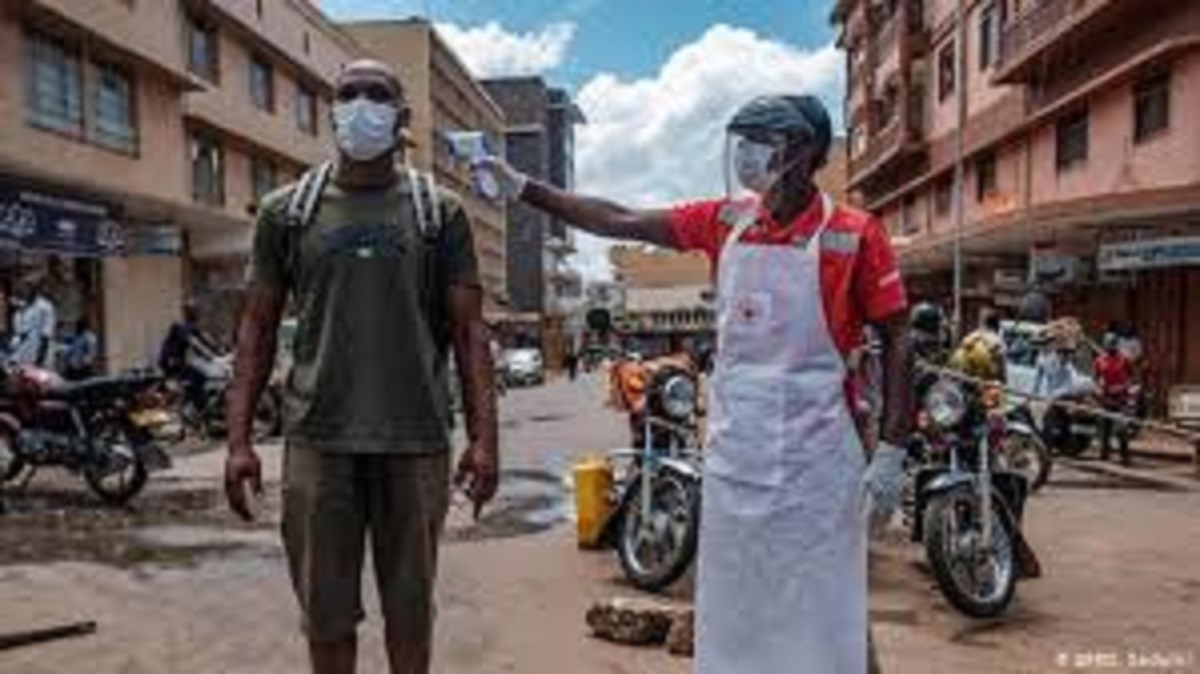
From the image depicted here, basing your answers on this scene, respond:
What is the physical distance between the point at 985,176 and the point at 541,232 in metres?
63.5

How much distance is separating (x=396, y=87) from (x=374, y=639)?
9.45 feet

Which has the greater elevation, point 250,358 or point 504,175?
point 504,175

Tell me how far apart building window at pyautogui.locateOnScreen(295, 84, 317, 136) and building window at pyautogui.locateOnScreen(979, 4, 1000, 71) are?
16.7m

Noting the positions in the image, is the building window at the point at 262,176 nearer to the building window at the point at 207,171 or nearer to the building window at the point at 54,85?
the building window at the point at 207,171

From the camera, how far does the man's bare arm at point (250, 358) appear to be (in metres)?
3.95

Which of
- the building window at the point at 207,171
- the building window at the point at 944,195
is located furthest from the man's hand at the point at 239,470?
the building window at the point at 944,195

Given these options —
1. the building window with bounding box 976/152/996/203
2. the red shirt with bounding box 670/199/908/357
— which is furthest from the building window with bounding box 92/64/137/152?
the red shirt with bounding box 670/199/908/357

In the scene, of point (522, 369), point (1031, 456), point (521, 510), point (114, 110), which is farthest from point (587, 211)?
point (522, 369)

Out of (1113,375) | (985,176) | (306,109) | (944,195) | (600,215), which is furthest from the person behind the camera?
(306,109)

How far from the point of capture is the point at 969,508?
285 inches

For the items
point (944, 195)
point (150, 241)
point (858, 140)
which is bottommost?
point (150, 241)

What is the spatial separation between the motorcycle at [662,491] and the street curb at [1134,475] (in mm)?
6799

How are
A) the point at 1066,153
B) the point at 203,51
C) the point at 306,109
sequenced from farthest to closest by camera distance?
the point at 306,109
the point at 203,51
the point at 1066,153

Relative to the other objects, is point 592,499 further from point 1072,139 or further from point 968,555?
point 1072,139
